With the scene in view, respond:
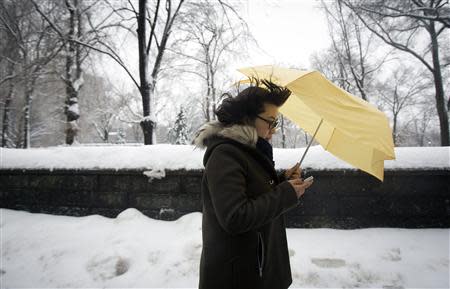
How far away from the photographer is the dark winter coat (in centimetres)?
126

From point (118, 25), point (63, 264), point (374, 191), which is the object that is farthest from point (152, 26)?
point (374, 191)

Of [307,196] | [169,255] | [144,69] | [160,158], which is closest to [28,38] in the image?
[144,69]

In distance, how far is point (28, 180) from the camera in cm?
462

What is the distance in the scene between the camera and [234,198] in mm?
1237

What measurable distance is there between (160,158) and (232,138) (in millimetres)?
3078

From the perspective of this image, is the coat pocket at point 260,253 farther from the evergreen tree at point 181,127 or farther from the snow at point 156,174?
the evergreen tree at point 181,127

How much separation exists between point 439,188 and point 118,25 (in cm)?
993

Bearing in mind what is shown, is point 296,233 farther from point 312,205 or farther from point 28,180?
point 28,180

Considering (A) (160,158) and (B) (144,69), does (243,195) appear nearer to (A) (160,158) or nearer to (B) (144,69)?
(A) (160,158)

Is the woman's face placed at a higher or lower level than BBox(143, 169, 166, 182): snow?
higher

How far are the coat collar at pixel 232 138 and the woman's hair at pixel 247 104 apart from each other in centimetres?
5

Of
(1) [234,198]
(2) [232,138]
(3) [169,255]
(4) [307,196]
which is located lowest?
(3) [169,255]

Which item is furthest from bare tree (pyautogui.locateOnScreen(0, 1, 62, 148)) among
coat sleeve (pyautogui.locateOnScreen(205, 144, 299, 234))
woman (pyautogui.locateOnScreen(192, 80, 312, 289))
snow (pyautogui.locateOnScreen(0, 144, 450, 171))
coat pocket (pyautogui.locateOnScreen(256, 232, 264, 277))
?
coat pocket (pyautogui.locateOnScreen(256, 232, 264, 277))

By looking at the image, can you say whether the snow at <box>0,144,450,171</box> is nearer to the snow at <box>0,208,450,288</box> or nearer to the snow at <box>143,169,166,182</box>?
the snow at <box>143,169,166,182</box>
